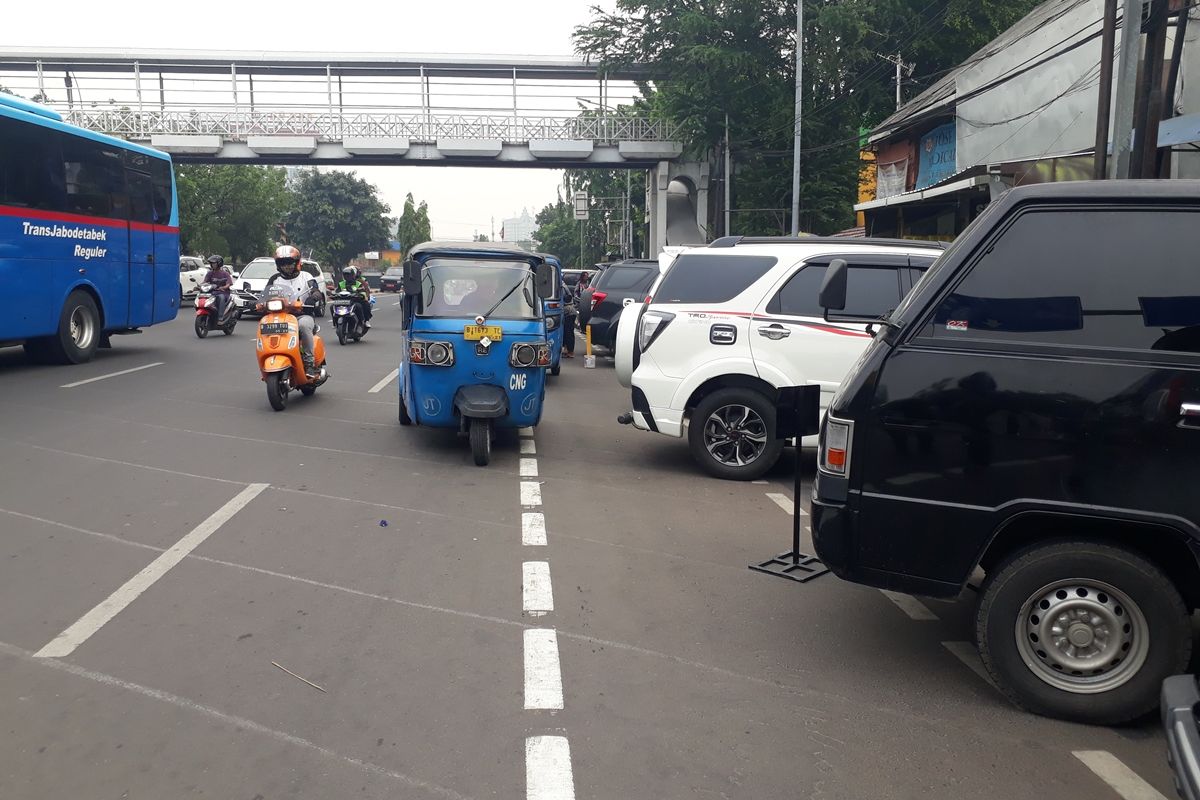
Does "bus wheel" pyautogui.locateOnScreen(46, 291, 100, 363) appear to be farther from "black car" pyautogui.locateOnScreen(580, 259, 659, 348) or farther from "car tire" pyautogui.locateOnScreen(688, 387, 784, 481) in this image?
"car tire" pyautogui.locateOnScreen(688, 387, 784, 481)

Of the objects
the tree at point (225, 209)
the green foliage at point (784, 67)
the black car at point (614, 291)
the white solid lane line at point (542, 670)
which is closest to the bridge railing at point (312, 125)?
the green foliage at point (784, 67)

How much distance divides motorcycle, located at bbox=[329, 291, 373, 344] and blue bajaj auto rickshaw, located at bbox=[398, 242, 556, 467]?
12.9 meters

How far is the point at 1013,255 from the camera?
14.1ft

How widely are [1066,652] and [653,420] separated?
5.02m

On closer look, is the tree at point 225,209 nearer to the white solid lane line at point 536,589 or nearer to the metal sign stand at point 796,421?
the white solid lane line at point 536,589

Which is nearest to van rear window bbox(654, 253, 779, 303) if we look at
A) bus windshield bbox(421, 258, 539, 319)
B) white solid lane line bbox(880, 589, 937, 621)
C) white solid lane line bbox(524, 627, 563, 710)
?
bus windshield bbox(421, 258, 539, 319)

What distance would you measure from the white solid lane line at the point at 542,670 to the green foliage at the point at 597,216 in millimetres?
49514

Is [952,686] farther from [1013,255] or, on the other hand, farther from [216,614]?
[216,614]

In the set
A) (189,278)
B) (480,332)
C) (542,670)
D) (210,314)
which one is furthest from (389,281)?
(542,670)

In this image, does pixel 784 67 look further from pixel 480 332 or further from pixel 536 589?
pixel 536 589

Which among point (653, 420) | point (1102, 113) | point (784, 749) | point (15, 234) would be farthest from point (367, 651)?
point (1102, 113)

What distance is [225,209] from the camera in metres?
54.2

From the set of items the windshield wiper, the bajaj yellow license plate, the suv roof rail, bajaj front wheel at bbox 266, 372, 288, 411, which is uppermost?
the suv roof rail

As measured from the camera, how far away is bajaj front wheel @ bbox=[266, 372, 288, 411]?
11789 millimetres
